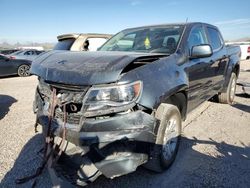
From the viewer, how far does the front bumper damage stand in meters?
2.55

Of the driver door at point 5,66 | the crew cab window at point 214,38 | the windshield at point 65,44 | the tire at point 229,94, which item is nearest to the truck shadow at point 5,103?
the windshield at point 65,44

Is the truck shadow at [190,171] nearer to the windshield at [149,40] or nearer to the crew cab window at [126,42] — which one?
the windshield at [149,40]

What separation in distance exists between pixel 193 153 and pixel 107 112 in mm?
1860

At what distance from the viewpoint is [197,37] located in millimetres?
4543

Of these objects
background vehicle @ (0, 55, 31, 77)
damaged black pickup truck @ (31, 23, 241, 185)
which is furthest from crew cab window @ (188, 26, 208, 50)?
background vehicle @ (0, 55, 31, 77)

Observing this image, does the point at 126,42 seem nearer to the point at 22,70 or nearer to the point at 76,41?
the point at 76,41

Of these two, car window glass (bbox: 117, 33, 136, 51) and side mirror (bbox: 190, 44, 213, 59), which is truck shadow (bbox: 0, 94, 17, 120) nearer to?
car window glass (bbox: 117, 33, 136, 51)

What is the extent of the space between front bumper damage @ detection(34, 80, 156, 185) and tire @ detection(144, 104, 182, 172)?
Result: 0.61 ft

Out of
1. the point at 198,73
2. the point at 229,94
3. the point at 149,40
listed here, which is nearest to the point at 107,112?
the point at 149,40

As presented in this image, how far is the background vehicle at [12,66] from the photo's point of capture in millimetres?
13453

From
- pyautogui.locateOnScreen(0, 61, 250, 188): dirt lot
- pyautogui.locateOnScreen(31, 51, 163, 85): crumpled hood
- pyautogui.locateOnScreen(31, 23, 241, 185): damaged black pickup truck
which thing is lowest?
pyautogui.locateOnScreen(0, 61, 250, 188): dirt lot

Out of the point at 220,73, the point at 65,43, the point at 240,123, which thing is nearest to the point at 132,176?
the point at 240,123

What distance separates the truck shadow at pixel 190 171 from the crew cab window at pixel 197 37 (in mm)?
1579

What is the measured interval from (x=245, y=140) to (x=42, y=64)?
333cm
